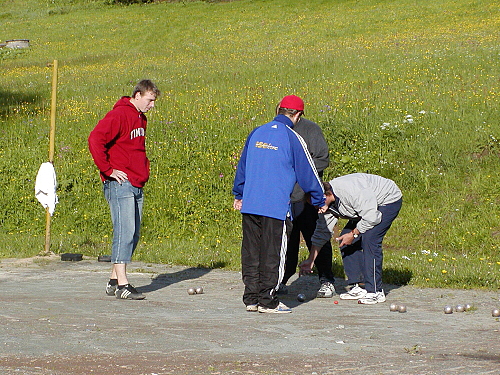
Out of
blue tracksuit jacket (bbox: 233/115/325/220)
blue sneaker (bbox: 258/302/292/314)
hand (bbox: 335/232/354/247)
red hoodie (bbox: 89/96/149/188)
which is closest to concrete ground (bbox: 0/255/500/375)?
blue sneaker (bbox: 258/302/292/314)

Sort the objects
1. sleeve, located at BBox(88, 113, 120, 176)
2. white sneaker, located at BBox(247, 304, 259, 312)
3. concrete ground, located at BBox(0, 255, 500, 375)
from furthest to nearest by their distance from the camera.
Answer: sleeve, located at BBox(88, 113, 120, 176), white sneaker, located at BBox(247, 304, 259, 312), concrete ground, located at BBox(0, 255, 500, 375)

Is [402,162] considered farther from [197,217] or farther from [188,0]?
[188,0]

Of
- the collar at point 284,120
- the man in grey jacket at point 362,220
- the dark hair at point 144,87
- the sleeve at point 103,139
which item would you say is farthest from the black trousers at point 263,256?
the dark hair at point 144,87

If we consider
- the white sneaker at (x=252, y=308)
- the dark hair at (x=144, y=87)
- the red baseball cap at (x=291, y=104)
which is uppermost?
the dark hair at (x=144, y=87)

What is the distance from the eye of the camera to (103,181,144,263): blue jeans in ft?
24.2

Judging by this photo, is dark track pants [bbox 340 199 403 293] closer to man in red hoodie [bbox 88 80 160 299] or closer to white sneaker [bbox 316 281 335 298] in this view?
white sneaker [bbox 316 281 335 298]

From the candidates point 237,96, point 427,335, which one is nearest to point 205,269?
point 427,335

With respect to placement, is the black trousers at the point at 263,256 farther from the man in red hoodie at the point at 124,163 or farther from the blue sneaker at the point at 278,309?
the man in red hoodie at the point at 124,163

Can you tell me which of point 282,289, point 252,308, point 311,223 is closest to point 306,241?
point 311,223

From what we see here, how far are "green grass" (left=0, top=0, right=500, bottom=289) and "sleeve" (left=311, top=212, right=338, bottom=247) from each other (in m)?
1.52

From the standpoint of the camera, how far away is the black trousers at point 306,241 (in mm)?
7848

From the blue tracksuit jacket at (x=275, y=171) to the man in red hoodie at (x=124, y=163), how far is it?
1159 millimetres

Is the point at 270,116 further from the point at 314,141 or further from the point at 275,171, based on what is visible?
the point at 275,171

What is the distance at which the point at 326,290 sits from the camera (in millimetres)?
7910
